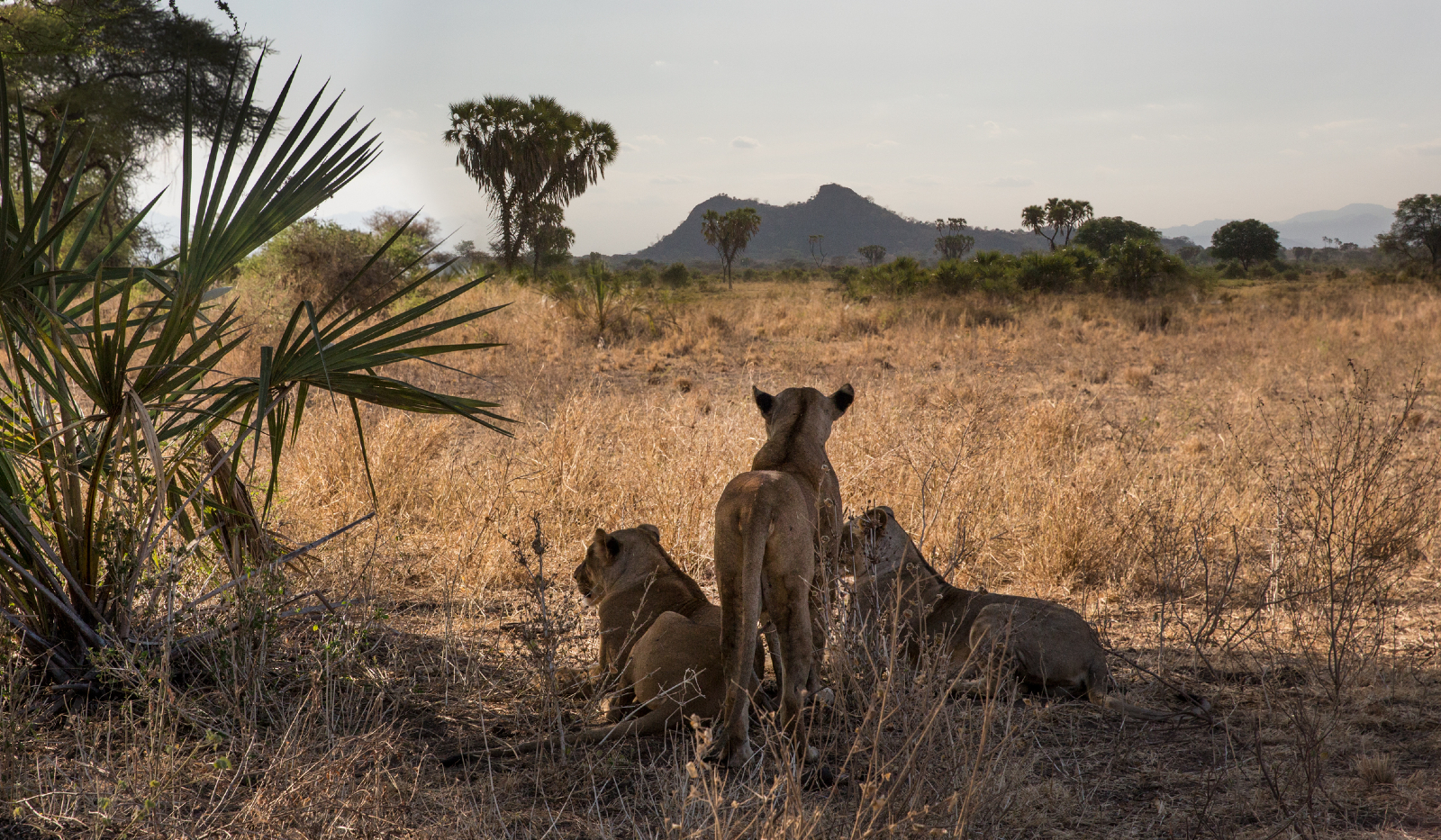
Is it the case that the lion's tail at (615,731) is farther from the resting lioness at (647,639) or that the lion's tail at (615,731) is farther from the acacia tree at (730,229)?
the acacia tree at (730,229)

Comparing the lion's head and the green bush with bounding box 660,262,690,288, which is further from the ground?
the green bush with bounding box 660,262,690,288

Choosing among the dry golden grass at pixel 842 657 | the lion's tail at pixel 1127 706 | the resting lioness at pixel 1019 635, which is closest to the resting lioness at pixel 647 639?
the dry golden grass at pixel 842 657

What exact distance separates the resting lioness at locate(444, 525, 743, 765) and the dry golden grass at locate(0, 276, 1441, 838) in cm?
16

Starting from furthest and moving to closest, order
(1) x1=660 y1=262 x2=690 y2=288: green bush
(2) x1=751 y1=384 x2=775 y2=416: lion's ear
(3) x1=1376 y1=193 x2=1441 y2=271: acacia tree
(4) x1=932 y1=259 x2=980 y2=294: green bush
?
(1) x1=660 y1=262 x2=690 y2=288: green bush
(3) x1=1376 y1=193 x2=1441 y2=271: acacia tree
(4) x1=932 y1=259 x2=980 y2=294: green bush
(2) x1=751 y1=384 x2=775 y2=416: lion's ear

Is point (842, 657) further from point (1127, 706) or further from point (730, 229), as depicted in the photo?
point (730, 229)

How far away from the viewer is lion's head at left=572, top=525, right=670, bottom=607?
168 inches

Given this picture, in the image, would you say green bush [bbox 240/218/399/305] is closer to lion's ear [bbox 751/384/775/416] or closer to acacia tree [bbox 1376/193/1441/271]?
lion's ear [bbox 751/384/775/416]

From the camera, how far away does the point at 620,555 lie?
4.29m

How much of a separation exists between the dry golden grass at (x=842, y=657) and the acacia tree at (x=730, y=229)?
42.2m

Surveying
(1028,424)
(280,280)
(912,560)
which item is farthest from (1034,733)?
(280,280)

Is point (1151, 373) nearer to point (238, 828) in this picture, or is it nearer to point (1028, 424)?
point (1028, 424)

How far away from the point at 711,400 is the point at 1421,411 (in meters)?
8.19

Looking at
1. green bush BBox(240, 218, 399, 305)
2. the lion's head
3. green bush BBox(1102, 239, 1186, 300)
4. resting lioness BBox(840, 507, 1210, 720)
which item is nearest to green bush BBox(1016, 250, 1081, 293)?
green bush BBox(1102, 239, 1186, 300)

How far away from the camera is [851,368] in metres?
12.9
